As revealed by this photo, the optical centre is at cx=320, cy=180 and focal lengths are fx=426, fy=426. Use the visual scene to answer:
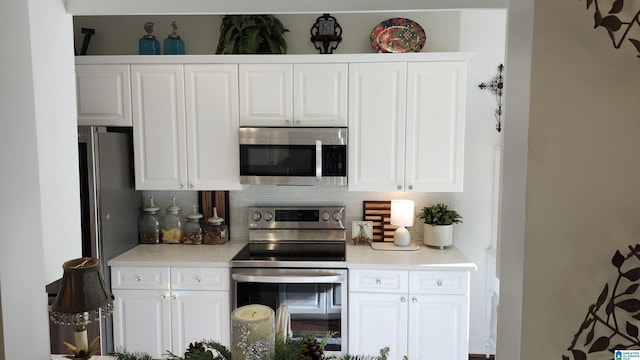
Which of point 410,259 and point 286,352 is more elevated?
point 286,352

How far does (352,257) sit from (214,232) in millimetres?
1063

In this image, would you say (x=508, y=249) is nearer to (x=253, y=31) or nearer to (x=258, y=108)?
(x=258, y=108)

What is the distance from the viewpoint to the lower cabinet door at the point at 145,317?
2691mm

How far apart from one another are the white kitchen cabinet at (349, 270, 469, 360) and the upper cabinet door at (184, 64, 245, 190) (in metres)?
1.11

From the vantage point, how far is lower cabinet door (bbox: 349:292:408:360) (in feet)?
8.64

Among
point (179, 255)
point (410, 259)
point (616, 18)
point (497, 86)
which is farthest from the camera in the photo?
point (497, 86)

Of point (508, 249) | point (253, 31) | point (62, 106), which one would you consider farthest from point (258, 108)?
point (508, 249)

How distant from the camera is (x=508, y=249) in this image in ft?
2.36

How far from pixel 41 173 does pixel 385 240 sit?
2452mm

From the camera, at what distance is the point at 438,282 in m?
2.61

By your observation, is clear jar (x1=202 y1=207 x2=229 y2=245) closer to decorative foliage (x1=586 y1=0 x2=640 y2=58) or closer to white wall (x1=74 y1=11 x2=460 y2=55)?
white wall (x1=74 y1=11 x2=460 y2=55)

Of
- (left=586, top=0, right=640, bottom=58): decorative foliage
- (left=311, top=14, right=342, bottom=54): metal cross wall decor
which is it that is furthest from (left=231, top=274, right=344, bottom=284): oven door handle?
(left=586, top=0, right=640, bottom=58): decorative foliage

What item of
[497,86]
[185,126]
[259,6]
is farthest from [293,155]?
[259,6]

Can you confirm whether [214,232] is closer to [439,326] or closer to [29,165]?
[439,326]
